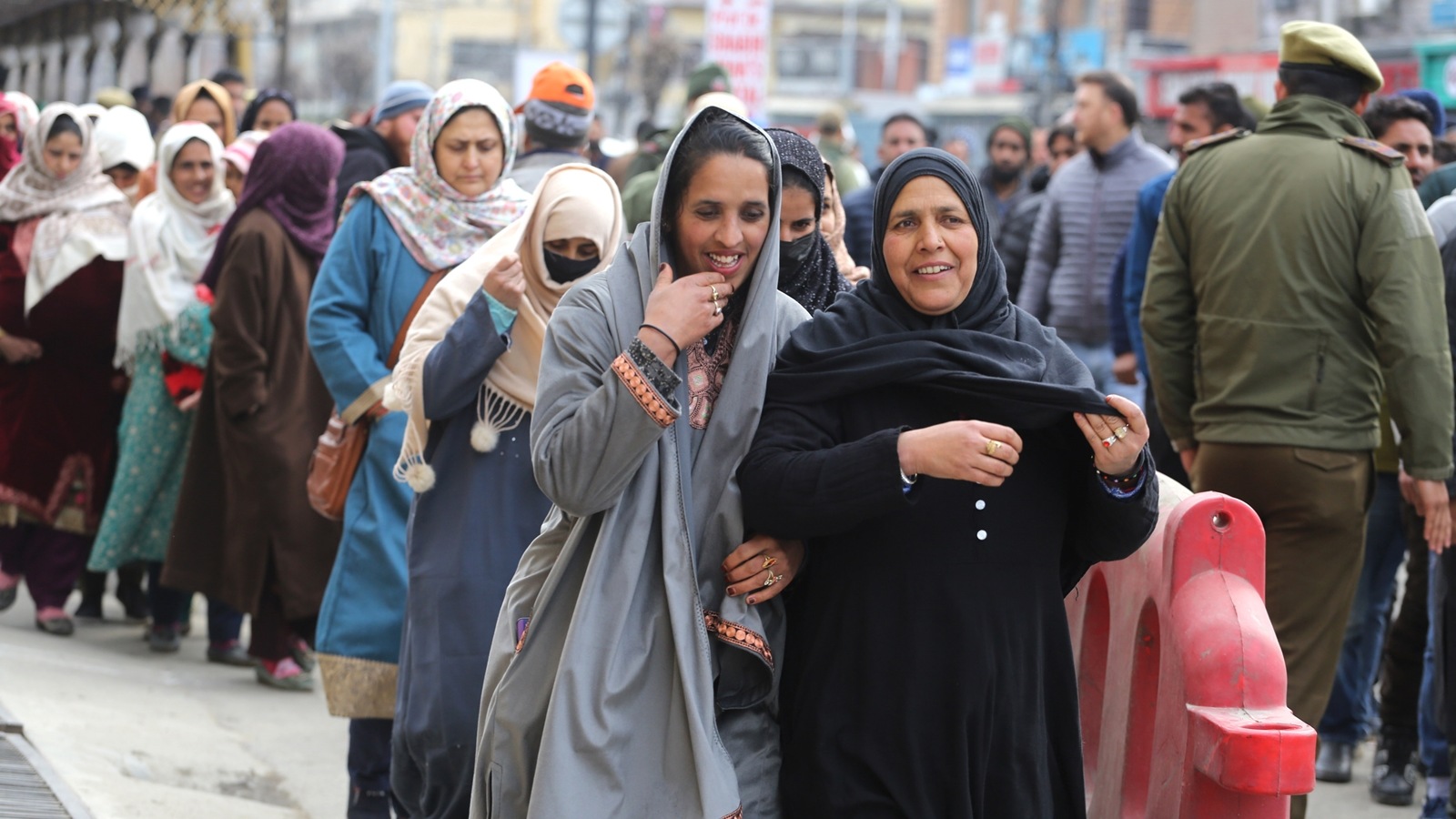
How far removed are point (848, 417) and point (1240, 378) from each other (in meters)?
2.31

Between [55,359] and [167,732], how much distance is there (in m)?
2.25

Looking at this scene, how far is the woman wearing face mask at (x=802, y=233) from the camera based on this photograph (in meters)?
3.61

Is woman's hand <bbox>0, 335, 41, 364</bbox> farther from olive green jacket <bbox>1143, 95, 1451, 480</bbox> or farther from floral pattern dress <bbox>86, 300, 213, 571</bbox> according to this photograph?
olive green jacket <bbox>1143, 95, 1451, 480</bbox>

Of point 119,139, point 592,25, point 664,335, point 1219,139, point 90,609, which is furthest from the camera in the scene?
point 592,25

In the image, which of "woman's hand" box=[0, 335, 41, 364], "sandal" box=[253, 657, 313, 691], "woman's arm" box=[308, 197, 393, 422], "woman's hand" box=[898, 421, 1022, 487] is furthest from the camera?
"woman's hand" box=[0, 335, 41, 364]

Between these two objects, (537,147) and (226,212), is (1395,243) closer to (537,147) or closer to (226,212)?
(537,147)

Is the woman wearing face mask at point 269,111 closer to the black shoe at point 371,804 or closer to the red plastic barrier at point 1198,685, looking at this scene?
the black shoe at point 371,804

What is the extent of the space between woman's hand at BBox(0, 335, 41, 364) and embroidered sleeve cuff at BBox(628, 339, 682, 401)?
5397mm

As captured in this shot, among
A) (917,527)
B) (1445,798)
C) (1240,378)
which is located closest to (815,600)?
(917,527)

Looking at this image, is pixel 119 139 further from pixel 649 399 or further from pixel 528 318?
pixel 649 399

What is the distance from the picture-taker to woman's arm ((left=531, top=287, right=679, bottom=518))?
2.58 metres

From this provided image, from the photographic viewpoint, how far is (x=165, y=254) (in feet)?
23.2

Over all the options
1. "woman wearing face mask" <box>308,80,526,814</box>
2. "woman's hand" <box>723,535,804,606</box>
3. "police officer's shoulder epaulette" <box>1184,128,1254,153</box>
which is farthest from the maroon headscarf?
"woman's hand" <box>723,535,804,606</box>

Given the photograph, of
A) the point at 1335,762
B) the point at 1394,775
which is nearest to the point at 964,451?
the point at 1394,775
